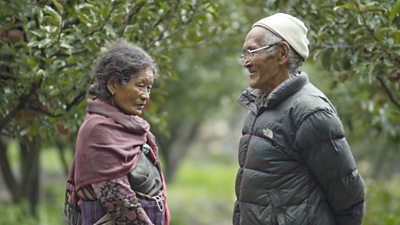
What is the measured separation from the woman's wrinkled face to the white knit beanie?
0.68 metres

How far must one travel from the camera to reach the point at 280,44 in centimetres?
416

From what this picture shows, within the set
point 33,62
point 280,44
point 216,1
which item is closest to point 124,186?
point 280,44

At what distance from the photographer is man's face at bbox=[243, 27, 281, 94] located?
417cm

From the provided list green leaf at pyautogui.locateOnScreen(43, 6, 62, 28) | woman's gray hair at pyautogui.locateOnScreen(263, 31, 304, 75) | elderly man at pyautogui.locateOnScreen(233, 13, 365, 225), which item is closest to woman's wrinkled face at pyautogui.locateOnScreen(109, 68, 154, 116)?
elderly man at pyautogui.locateOnScreen(233, 13, 365, 225)

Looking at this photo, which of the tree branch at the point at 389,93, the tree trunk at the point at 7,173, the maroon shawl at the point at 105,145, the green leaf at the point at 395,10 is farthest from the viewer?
the tree trunk at the point at 7,173

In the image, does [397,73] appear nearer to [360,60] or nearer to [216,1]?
[360,60]

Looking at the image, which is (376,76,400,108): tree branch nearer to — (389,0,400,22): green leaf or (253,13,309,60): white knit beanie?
(389,0,400,22): green leaf

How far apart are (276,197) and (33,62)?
2142 mm

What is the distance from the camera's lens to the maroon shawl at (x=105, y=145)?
395 cm

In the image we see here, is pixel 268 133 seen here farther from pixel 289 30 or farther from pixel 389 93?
pixel 389 93

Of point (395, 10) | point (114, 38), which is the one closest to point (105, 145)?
point (114, 38)

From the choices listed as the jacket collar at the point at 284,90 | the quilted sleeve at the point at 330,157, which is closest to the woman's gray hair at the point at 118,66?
the jacket collar at the point at 284,90

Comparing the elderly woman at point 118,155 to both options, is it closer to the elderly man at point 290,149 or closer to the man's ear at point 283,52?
the elderly man at point 290,149

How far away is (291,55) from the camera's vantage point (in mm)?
4184
